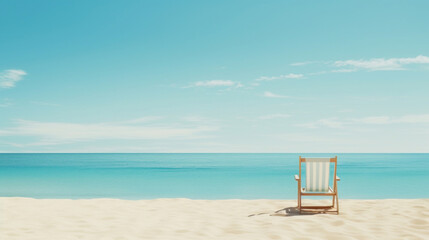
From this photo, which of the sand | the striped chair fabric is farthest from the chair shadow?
the striped chair fabric

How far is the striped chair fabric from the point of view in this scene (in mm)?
5281

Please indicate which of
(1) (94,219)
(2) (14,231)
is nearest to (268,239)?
(1) (94,219)

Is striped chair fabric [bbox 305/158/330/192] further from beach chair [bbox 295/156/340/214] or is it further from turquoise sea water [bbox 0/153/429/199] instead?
turquoise sea water [bbox 0/153/429/199]

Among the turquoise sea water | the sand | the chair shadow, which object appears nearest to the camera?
the sand

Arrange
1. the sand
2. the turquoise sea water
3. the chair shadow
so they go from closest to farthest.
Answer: the sand
the chair shadow
the turquoise sea water

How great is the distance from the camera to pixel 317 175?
5348mm

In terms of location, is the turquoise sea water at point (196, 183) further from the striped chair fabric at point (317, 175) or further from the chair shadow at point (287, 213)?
the striped chair fabric at point (317, 175)

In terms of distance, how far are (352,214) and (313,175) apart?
0.77 meters

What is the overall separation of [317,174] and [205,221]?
191cm

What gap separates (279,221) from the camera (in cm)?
458

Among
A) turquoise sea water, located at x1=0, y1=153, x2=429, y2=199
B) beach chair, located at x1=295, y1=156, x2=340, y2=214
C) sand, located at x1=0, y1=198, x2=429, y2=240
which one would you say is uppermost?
beach chair, located at x1=295, y1=156, x2=340, y2=214

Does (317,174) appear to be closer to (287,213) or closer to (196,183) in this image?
(287,213)

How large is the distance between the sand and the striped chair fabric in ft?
1.55

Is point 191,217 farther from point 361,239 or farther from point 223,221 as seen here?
point 361,239
